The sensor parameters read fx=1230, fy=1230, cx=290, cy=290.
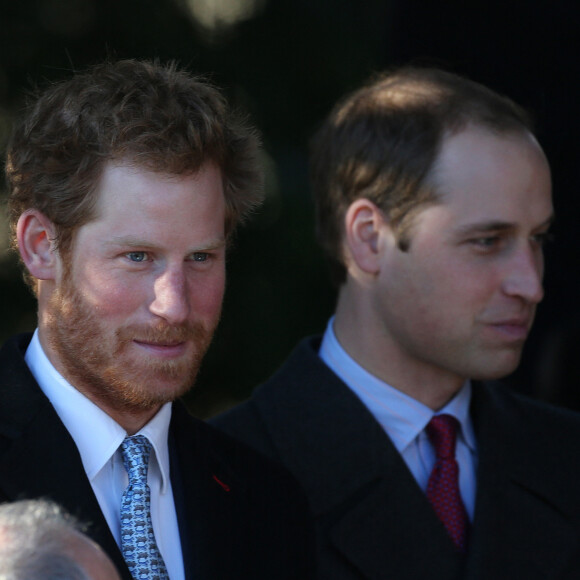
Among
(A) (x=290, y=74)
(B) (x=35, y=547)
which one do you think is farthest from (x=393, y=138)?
(B) (x=35, y=547)

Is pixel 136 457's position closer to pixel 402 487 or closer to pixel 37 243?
pixel 37 243

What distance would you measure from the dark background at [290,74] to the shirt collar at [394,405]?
2.46ft

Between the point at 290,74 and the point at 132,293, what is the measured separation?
2505 millimetres

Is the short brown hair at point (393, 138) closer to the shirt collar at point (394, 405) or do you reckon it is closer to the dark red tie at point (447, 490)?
the shirt collar at point (394, 405)

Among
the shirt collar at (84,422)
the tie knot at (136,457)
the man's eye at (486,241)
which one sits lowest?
the tie knot at (136,457)

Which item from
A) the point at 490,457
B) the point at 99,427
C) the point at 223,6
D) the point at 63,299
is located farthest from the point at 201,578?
the point at 223,6

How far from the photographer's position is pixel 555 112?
3.53 m

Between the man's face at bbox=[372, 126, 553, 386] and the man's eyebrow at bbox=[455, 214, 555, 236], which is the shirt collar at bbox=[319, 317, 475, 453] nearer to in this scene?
the man's face at bbox=[372, 126, 553, 386]

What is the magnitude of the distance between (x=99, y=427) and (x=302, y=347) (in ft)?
2.98

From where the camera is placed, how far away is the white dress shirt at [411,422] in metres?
2.70

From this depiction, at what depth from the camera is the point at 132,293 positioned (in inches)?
77.0

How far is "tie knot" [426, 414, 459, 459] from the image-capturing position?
2678 mm

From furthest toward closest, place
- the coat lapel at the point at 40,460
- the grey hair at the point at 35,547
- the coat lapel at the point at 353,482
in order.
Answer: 1. the coat lapel at the point at 353,482
2. the coat lapel at the point at 40,460
3. the grey hair at the point at 35,547

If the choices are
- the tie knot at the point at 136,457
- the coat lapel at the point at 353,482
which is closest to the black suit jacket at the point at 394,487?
the coat lapel at the point at 353,482
